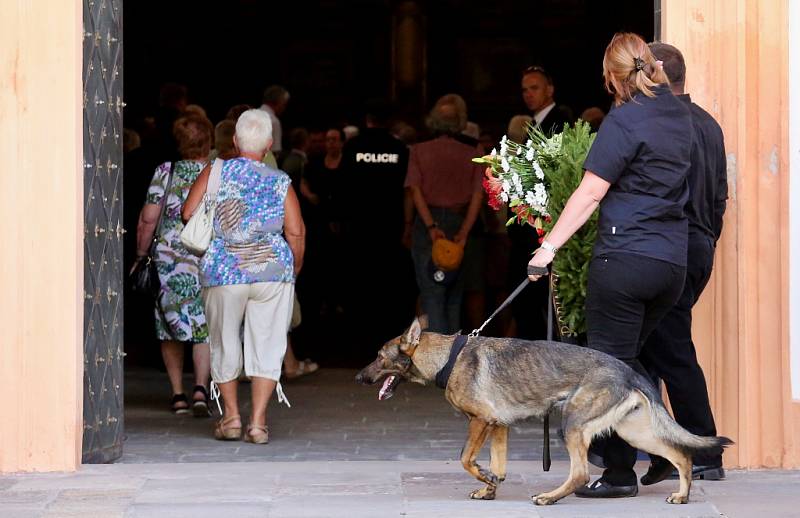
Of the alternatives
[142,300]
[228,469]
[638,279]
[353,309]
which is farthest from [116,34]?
[353,309]

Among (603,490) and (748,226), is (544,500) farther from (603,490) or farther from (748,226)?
(748,226)

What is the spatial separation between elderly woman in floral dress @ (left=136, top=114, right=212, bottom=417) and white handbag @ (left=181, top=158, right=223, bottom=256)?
808 mm

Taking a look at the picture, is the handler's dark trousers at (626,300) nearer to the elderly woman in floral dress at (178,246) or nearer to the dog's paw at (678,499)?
the dog's paw at (678,499)

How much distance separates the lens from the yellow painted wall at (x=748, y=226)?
6.87 m

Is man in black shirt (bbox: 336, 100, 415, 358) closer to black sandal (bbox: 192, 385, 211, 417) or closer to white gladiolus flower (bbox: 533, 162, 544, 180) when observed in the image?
black sandal (bbox: 192, 385, 211, 417)

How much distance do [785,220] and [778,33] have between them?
873 millimetres

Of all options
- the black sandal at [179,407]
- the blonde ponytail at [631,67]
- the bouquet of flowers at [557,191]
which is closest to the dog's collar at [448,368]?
the bouquet of flowers at [557,191]

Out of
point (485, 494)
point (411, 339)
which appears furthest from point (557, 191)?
point (485, 494)

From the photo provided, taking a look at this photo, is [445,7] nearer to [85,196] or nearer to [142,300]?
[142,300]

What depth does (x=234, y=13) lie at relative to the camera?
Result: 1917 centimetres

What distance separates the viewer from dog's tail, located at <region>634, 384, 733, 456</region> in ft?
19.3

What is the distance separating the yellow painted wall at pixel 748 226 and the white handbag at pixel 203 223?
2.51 metres

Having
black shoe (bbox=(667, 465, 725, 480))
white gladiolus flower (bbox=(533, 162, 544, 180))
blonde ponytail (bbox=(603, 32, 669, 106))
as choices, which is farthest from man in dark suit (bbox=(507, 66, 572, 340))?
blonde ponytail (bbox=(603, 32, 669, 106))

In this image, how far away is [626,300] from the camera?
5.97 m
